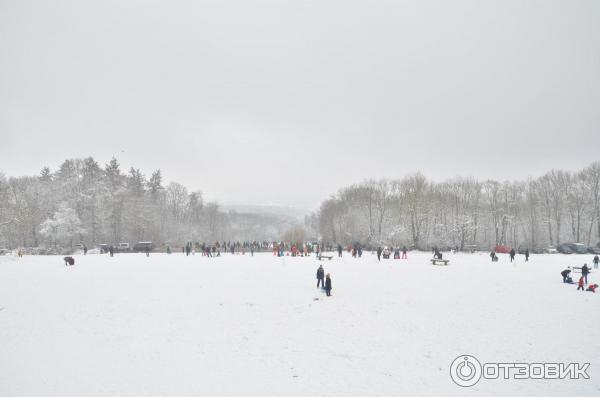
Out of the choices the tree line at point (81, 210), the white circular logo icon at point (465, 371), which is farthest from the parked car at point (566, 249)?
the tree line at point (81, 210)

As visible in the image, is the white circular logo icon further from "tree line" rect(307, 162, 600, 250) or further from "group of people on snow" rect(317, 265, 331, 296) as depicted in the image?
"tree line" rect(307, 162, 600, 250)

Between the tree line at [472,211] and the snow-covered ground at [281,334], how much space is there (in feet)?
162

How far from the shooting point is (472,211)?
78.5 m

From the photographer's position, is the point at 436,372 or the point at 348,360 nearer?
the point at 436,372

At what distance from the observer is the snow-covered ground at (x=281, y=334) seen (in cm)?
1005

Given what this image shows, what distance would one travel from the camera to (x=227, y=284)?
2245 cm

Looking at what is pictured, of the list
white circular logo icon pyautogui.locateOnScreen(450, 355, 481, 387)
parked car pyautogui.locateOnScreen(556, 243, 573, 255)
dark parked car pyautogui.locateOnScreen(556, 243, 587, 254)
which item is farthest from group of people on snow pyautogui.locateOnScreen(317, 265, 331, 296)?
dark parked car pyautogui.locateOnScreen(556, 243, 587, 254)

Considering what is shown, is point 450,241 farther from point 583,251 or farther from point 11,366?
point 11,366

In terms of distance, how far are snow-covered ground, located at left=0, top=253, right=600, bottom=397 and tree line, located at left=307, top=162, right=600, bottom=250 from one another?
49334 millimetres

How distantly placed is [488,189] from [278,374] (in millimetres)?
82053

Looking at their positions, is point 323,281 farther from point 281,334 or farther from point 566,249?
point 566,249

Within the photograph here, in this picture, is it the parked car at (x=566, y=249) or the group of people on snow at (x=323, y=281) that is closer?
the group of people on snow at (x=323, y=281)

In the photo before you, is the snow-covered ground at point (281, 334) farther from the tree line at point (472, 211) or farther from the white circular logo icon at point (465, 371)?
the tree line at point (472, 211)

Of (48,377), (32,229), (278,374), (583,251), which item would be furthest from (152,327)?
(32,229)
